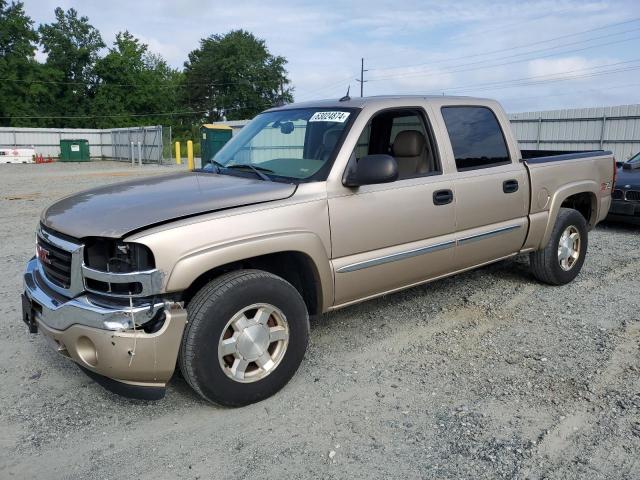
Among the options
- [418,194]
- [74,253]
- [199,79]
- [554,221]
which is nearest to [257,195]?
[74,253]

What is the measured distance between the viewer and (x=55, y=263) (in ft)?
10.4

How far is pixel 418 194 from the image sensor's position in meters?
3.98

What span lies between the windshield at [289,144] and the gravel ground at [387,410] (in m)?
1.38

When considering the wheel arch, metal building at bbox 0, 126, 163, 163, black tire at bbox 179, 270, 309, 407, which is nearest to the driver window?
black tire at bbox 179, 270, 309, 407

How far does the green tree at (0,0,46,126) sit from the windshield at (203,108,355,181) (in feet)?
189

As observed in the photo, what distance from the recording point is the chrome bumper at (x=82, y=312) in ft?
9.04

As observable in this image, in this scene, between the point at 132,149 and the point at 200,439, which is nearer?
the point at 200,439

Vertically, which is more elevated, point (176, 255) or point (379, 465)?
point (176, 255)

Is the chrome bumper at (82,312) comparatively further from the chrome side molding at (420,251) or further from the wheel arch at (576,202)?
the wheel arch at (576,202)

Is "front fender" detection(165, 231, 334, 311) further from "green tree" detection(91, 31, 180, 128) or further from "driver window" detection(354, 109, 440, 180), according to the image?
"green tree" detection(91, 31, 180, 128)

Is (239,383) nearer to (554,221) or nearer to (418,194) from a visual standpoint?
(418,194)

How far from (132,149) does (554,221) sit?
1257 inches

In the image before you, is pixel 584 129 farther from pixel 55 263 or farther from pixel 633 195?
pixel 55 263

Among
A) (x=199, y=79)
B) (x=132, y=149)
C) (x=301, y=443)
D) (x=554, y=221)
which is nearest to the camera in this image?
(x=301, y=443)
